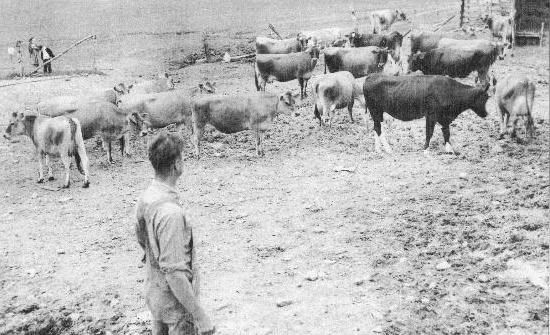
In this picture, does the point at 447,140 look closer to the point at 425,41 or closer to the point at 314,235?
the point at 314,235

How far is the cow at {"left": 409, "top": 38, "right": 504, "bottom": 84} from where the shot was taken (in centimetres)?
1658

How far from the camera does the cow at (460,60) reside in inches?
653

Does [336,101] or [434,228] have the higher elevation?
[336,101]

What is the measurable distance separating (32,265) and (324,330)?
4.38 m

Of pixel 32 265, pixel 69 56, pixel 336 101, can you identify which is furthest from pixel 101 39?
pixel 32 265

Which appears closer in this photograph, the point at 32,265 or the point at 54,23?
the point at 32,265

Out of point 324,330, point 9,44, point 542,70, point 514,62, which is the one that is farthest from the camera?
point 9,44

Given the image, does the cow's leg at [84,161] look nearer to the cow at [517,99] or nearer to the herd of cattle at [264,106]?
the herd of cattle at [264,106]

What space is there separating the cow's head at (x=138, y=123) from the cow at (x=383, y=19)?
52.7 ft

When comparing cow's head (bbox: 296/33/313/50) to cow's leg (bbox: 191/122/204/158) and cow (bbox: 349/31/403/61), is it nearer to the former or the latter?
cow (bbox: 349/31/403/61)

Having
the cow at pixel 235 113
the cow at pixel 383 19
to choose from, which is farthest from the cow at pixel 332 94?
the cow at pixel 383 19

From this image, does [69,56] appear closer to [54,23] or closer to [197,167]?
[54,23]

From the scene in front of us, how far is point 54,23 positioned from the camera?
34188mm

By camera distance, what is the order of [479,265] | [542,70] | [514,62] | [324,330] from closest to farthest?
[324,330], [479,265], [542,70], [514,62]
